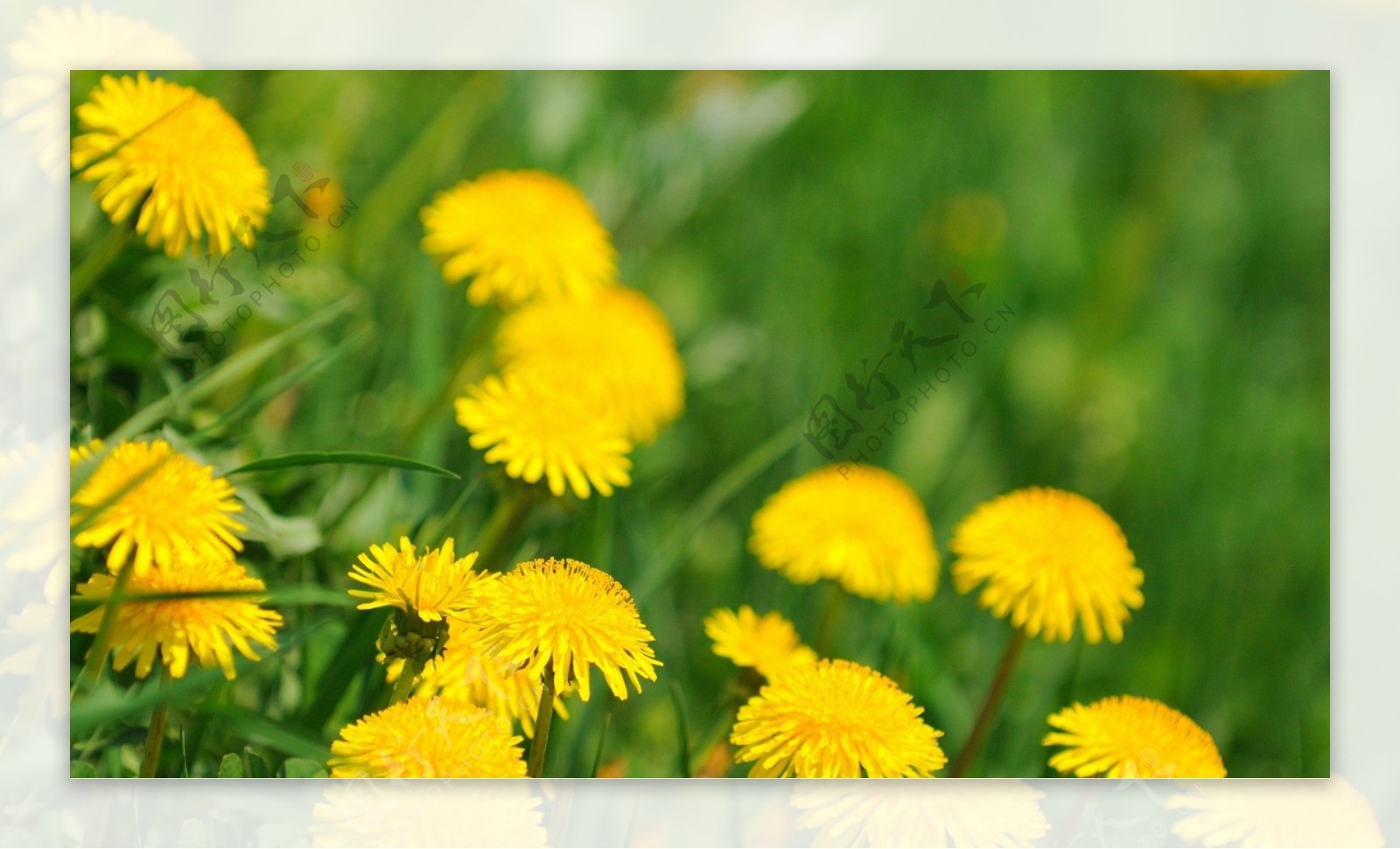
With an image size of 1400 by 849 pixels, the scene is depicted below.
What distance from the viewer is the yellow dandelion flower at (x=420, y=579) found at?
859mm

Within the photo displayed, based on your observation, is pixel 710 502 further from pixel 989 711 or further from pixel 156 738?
pixel 156 738

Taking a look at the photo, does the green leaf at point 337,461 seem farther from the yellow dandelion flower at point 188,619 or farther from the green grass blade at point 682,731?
the green grass blade at point 682,731

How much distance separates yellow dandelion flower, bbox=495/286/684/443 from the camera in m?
0.91

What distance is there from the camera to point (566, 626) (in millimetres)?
855

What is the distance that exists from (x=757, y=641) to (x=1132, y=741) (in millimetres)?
291

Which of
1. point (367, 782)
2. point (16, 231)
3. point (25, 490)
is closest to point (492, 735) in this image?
point (367, 782)

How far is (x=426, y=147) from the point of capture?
36.0 inches

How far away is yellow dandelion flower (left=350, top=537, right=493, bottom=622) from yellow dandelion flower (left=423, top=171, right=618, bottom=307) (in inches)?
7.6

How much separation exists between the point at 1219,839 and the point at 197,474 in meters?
0.80

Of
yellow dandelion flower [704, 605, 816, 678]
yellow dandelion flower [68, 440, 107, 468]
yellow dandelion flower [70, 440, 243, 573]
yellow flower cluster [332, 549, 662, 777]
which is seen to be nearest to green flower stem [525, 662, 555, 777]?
yellow flower cluster [332, 549, 662, 777]

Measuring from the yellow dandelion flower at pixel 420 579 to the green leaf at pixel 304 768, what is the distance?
12cm

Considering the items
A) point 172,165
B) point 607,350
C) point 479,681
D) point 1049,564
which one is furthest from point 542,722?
point 172,165

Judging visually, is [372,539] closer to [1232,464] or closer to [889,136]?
[889,136]

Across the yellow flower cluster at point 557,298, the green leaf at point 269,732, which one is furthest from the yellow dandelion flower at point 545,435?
the green leaf at point 269,732
